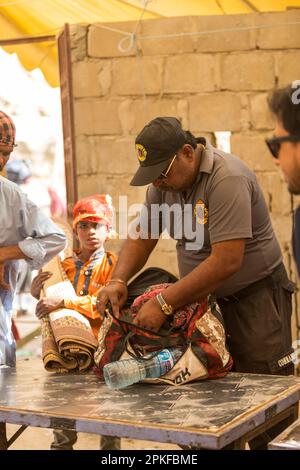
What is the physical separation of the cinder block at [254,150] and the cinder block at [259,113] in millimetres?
66

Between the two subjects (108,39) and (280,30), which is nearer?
(280,30)

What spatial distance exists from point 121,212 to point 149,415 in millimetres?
3090

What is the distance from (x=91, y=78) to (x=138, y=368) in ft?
10.3

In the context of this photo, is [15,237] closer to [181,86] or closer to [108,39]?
[181,86]

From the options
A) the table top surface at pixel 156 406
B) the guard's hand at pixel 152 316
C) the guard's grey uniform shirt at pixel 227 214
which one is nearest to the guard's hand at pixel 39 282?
the table top surface at pixel 156 406

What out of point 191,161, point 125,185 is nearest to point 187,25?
point 125,185

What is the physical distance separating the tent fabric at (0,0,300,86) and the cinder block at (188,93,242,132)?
0.61m

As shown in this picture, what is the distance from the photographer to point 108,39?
19.4ft

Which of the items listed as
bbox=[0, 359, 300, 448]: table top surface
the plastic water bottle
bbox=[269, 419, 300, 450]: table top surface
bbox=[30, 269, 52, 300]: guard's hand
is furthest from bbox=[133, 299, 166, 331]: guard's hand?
bbox=[30, 269, 52, 300]: guard's hand

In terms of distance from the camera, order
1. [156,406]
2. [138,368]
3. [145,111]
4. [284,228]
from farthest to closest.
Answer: [145,111], [284,228], [138,368], [156,406]

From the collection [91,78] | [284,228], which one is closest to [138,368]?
[284,228]

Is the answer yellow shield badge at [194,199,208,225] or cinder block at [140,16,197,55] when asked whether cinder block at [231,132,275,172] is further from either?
yellow shield badge at [194,199,208,225]

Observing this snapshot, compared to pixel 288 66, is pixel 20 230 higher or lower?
lower

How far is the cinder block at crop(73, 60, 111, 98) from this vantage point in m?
5.95
